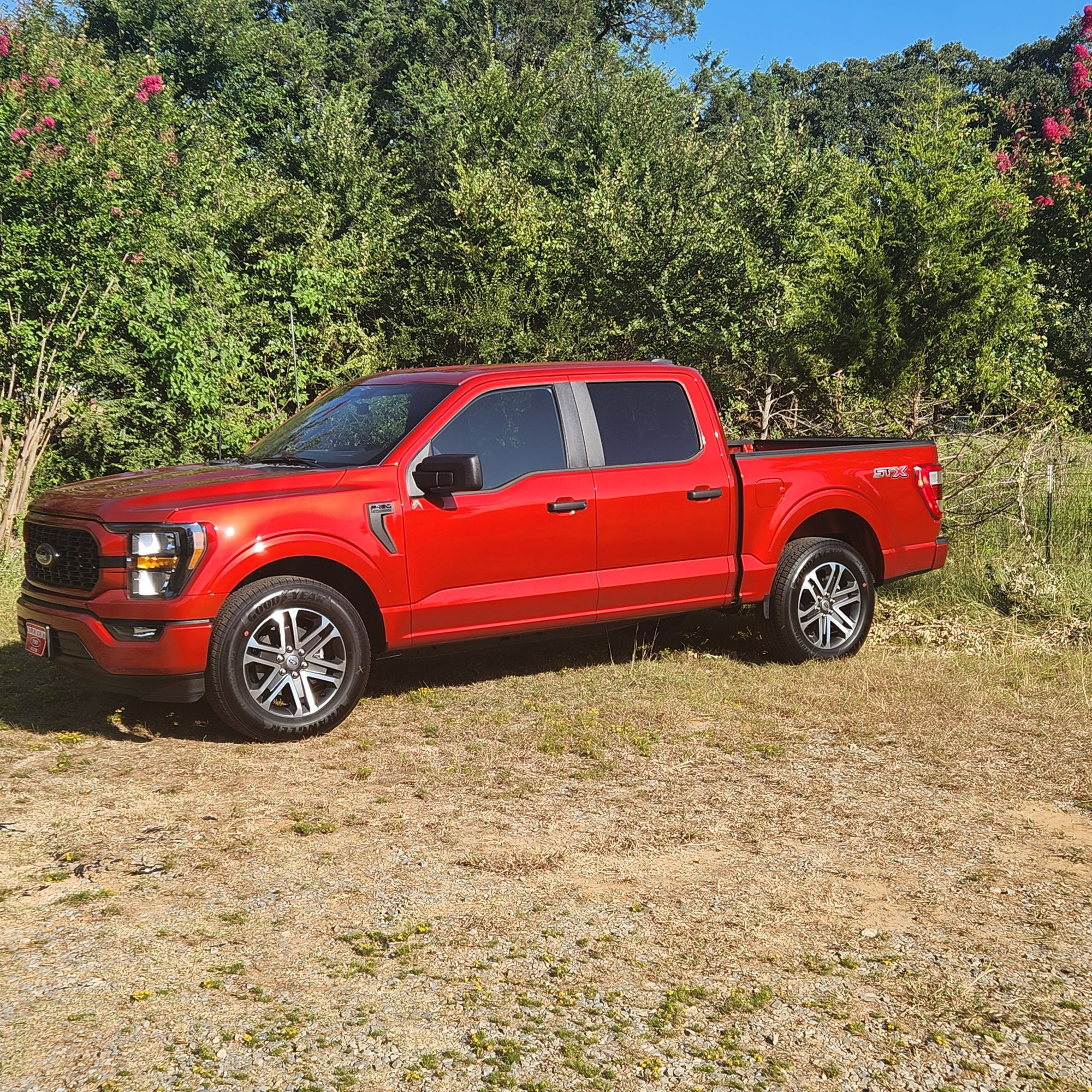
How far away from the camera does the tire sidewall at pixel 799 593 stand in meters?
7.98

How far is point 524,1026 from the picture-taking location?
3.44 metres

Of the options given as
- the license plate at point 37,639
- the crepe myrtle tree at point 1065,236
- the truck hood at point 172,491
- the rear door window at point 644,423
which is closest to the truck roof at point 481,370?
the rear door window at point 644,423

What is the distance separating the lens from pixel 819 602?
26.8 ft

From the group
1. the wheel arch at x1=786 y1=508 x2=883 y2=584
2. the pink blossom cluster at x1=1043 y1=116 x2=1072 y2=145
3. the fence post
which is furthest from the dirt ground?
the pink blossom cluster at x1=1043 y1=116 x2=1072 y2=145

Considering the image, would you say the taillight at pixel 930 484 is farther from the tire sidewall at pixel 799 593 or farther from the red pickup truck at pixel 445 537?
the tire sidewall at pixel 799 593

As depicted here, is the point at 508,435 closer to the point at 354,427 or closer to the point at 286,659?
the point at 354,427

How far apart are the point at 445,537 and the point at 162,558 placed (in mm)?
1508

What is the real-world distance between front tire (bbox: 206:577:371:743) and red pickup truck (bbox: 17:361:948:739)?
0.01 m

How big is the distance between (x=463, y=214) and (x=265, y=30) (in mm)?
21619

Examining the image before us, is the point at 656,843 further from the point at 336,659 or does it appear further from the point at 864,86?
the point at 864,86

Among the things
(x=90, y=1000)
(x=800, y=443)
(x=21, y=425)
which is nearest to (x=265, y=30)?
(x=21, y=425)

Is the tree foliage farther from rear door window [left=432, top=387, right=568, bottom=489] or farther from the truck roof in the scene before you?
rear door window [left=432, top=387, right=568, bottom=489]

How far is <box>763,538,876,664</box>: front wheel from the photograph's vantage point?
315 inches

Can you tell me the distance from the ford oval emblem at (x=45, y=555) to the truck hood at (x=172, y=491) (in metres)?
0.18
